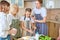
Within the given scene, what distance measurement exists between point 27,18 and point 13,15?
0.30 meters

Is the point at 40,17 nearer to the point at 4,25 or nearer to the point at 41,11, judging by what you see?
the point at 41,11

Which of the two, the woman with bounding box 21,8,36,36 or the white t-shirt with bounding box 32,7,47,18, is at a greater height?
the white t-shirt with bounding box 32,7,47,18

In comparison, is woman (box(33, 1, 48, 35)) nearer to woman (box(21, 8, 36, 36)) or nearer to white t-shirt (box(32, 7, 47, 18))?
white t-shirt (box(32, 7, 47, 18))

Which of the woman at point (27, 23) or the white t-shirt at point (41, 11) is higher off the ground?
Answer: the white t-shirt at point (41, 11)

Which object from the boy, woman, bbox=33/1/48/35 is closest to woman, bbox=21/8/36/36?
woman, bbox=33/1/48/35

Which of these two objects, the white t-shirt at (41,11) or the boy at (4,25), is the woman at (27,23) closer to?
the white t-shirt at (41,11)

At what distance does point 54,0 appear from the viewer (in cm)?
467

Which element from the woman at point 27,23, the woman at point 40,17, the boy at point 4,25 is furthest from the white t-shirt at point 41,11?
the boy at point 4,25

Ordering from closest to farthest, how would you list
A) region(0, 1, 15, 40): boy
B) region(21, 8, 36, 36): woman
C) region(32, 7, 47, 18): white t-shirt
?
1. region(0, 1, 15, 40): boy
2. region(21, 8, 36, 36): woman
3. region(32, 7, 47, 18): white t-shirt

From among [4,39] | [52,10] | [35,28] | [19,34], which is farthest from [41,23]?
[52,10]

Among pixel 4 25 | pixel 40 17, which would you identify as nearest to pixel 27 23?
pixel 40 17

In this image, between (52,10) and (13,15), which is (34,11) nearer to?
(13,15)

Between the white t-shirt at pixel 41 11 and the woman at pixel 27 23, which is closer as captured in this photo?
the woman at pixel 27 23

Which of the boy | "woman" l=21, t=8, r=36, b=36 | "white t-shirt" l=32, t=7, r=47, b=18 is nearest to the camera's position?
the boy
